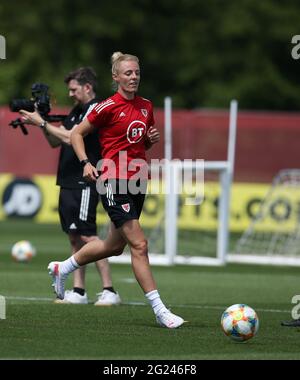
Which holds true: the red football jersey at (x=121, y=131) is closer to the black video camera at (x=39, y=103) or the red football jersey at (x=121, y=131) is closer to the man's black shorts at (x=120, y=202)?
the man's black shorts at (x=120, y=202)

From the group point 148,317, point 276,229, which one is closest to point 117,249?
point 148,317

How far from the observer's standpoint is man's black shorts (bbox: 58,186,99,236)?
1276cm

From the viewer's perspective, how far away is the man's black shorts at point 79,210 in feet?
41.9

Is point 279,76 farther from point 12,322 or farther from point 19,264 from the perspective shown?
point 12,322

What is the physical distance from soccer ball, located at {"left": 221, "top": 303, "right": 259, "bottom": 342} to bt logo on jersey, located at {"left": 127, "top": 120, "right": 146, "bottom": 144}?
192 cm

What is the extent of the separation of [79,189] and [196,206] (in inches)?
400

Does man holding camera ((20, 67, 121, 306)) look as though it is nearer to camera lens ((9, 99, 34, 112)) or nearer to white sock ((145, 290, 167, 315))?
camera lens ((9, 99, 34, 112))

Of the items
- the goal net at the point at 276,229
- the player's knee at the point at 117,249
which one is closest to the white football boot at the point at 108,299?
the player's knee at the point at 117,249

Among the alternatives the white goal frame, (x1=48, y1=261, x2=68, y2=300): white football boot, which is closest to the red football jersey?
(x1=48, y1=261, x2=68, y2=300): white football boot

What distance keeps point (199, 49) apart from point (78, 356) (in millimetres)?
36017

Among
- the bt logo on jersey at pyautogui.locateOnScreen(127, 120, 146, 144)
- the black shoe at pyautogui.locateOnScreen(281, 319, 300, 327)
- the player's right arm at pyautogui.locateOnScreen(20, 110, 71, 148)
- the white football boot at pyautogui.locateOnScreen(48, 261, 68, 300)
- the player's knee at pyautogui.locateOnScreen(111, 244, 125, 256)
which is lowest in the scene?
the black shoe at pyautogui.locateOnScreen(281, 319, 300, 327)

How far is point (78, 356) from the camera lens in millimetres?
8750

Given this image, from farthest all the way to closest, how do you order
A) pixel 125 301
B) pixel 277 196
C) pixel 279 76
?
pixel 279 76 < pixel 277 196 < pixel 125 301

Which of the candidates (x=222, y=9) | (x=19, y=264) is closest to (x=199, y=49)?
(x=222, y=9)
